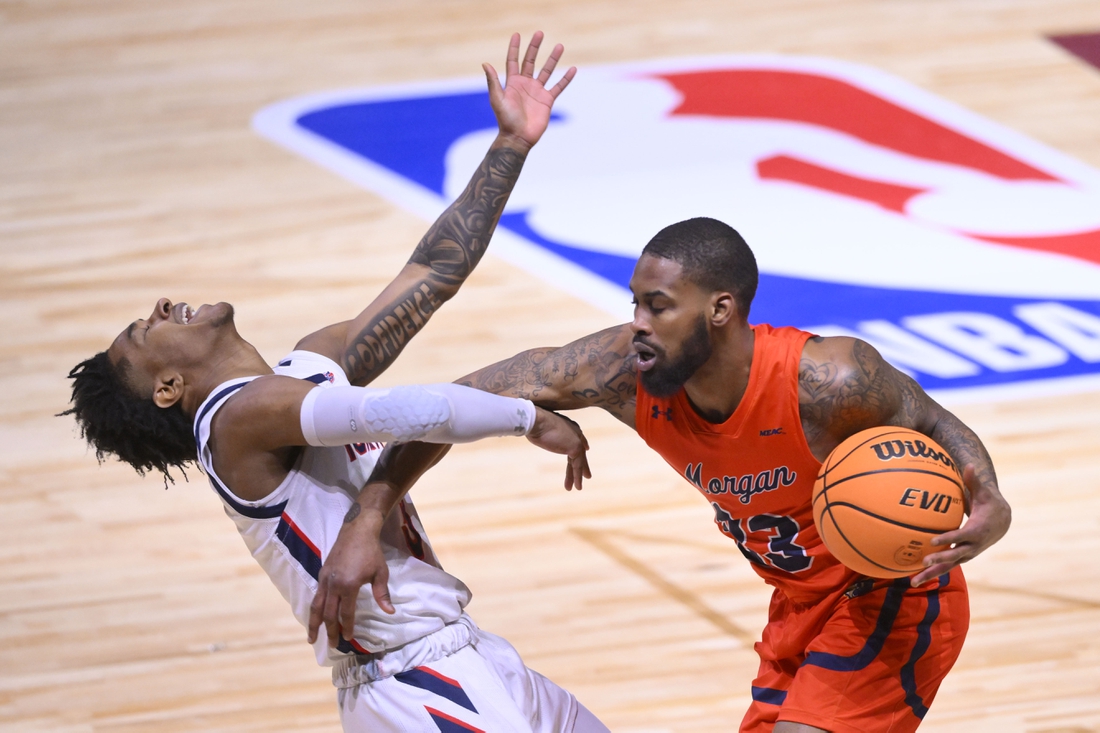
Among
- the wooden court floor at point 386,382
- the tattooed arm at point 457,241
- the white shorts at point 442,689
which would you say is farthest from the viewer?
the wooden court floor at point 386,382

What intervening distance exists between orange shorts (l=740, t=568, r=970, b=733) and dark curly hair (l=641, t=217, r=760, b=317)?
81 cm

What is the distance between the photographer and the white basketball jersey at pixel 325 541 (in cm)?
289

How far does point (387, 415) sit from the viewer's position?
2672mm

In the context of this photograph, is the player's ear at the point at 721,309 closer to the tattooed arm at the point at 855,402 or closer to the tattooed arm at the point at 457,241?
the tattooed arm at the point at 855,402

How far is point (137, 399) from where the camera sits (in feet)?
9.88

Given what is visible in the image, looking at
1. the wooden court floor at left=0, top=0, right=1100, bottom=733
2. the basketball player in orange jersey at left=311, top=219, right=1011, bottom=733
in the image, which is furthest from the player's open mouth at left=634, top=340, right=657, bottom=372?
the wooden court floor at left=0, top=0, right=1100, bottom=733

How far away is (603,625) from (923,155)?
4631 mm

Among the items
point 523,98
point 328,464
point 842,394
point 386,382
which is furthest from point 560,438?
point 386,382

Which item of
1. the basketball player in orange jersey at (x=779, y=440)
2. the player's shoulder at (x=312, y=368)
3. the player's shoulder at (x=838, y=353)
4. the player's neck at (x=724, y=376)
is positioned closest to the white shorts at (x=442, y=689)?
the basketball player in orange jersey at (x=779, y=440)

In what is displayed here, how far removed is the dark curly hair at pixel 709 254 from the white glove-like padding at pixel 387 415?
616 millimetres

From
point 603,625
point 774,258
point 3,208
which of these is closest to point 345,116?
point 3,208

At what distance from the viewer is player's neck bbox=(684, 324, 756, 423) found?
316cm

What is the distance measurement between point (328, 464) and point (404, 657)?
1.47ft

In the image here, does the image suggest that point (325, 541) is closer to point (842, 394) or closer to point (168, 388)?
point (168, 388)
